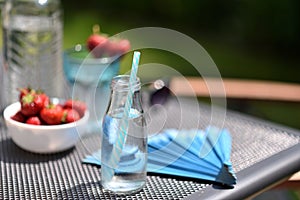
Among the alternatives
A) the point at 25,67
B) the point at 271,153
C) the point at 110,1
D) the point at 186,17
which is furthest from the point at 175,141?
the point at 110,1

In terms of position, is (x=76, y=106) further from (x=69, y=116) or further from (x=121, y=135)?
(x=121, y=135)

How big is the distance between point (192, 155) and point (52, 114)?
33 cm

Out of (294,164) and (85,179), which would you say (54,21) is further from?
(294,164)

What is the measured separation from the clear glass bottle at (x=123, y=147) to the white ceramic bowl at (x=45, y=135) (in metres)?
0.17

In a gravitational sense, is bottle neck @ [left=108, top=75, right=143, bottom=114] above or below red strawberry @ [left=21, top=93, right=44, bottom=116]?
above

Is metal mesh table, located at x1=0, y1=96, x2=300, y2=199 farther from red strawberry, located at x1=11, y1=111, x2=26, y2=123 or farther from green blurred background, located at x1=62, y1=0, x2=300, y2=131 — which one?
green blurred background, located at x1=62, y1=0, x2=300, y2=131

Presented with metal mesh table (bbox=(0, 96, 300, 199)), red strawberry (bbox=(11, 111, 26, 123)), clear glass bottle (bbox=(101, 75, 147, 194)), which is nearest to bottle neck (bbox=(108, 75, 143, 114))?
clear glass bottle (bbox=(101, 75, 147, 194))

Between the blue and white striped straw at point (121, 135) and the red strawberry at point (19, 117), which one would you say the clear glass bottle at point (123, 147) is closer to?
the blue and white striped straw at point (121, 135)

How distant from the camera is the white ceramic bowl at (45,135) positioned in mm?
1312

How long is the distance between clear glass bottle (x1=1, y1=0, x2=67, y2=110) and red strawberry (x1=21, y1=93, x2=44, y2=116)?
0.23 meters

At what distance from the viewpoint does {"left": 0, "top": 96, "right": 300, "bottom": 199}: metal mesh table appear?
1.16m

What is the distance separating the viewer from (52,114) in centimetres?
132

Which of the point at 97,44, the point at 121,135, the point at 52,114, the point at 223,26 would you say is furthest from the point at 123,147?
the point at 223,26

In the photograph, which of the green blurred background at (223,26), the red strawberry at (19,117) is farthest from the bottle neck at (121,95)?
the green blurred background at (223,26)
